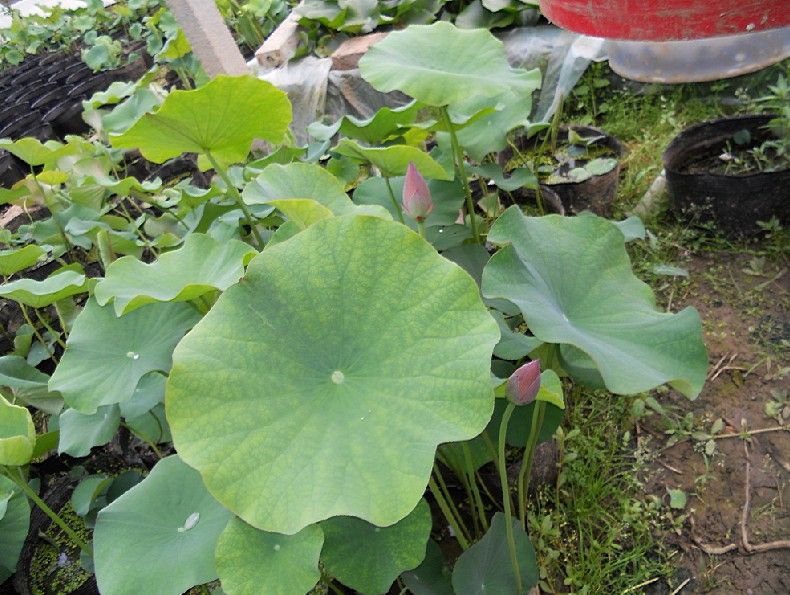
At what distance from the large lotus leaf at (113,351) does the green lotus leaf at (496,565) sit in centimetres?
65

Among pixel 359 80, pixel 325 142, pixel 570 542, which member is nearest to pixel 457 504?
pixel 570 542

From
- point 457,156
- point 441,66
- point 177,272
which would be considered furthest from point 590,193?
point 177,272

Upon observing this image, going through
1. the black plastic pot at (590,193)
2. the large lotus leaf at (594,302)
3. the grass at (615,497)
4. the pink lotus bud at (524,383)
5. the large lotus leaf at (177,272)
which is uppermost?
the large lotus leaf at (177,272)

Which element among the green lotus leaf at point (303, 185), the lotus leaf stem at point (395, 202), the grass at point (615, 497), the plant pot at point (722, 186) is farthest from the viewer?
the plant pot at point (722, 186)

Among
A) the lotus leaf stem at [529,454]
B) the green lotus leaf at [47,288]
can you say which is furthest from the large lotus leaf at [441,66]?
the green lotus leaf at [47,288]

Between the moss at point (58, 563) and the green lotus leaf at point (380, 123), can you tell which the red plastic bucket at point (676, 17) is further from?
the moss at point (58, 563)

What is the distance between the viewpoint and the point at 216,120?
1.23 metres

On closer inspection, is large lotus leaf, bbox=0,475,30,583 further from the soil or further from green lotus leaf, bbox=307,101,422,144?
the soil

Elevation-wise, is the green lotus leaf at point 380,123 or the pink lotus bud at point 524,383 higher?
the green lotus leaf at point 380,123

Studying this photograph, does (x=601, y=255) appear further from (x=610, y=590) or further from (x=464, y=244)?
(x=610, y=590)

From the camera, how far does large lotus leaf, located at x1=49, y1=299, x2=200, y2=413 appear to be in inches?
44.4

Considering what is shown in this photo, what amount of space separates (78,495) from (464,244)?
1.07 meters

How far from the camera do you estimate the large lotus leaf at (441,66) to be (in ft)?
4.29

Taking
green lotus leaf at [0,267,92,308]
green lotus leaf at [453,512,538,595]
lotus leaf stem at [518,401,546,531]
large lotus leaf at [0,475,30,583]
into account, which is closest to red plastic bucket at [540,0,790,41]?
lotus leaf stem at [518,401,546,531]
